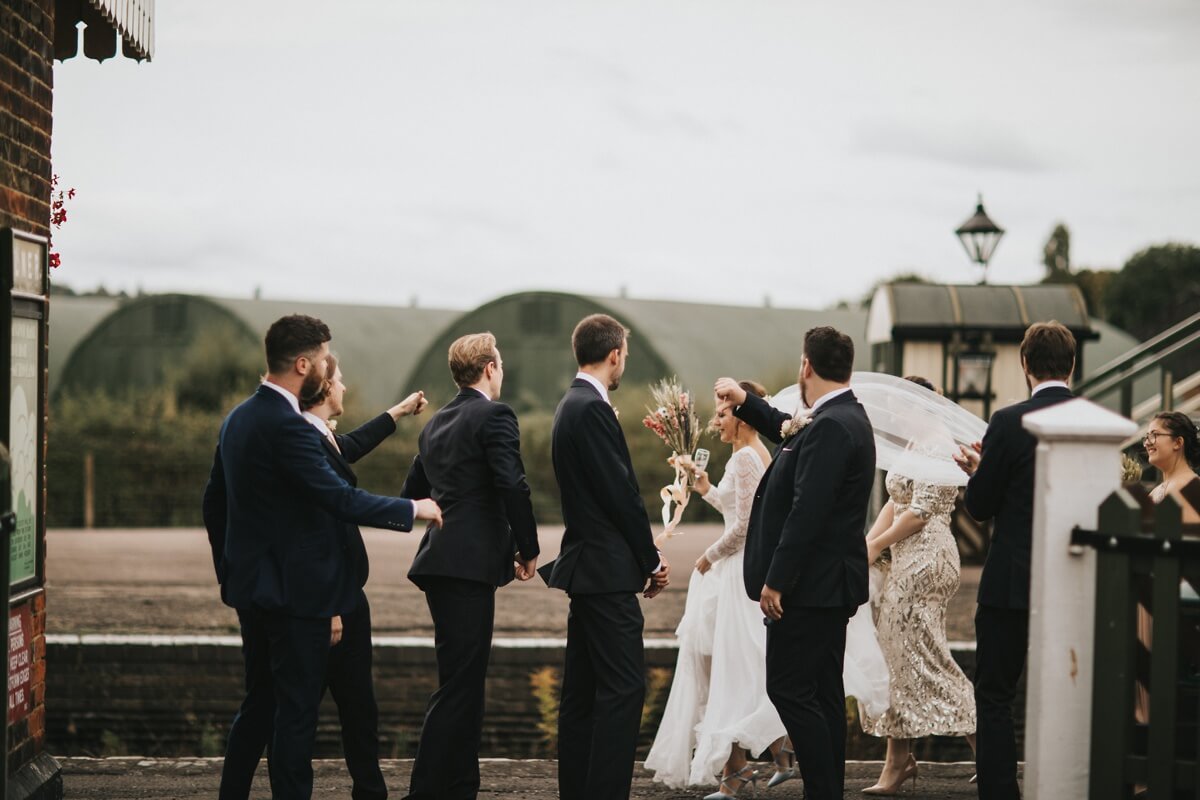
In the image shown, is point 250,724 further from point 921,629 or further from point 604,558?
point 921,629

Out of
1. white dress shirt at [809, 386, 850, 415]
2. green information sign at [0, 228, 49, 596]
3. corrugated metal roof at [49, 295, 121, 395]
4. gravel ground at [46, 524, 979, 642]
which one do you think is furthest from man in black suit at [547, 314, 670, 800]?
corrugated metal roof at [49, 295, 121, 395]

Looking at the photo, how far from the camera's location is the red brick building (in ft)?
16.8

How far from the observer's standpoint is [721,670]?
250 inches

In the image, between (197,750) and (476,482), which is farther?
(197,750)

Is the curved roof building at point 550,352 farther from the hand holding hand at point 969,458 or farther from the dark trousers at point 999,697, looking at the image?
the dark trousers at point 999,697

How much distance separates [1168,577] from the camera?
3865 millimetres

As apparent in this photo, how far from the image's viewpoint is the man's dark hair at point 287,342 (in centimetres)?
501

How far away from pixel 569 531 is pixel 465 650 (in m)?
0.67

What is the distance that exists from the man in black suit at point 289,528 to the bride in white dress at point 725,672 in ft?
6.13

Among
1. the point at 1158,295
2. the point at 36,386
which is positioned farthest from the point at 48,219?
the point at 1158,295

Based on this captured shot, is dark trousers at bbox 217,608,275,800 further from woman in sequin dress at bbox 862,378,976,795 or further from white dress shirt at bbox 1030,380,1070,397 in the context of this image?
white dress shirt at bbox 1030,380,1070,397

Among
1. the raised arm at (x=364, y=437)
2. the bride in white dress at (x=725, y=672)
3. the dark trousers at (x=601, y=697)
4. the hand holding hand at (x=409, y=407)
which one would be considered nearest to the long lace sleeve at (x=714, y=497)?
the bride in white dress at (x=725, y=672)

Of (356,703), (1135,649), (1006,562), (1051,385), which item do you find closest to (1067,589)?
(1135,649)

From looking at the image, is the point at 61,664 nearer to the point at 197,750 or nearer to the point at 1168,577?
the point at 197,750
